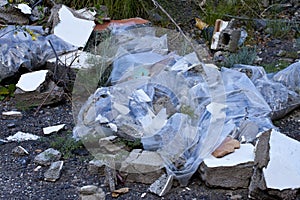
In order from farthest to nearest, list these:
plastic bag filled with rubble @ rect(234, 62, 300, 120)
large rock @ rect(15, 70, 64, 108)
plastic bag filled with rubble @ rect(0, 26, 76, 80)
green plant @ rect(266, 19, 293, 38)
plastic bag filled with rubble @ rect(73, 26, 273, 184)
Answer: green plant @ rect(266, 19, 293, 38) < plastic bag filled with rubble @ rect(0, 26, 76, 80) < large rock @ rect(15, 70, 64, 108) < plastic bag filled with rubble @ rect(234, 62, 300, 120) < plastic bag filled with rubble @ rect(73, 26, 273, 184)

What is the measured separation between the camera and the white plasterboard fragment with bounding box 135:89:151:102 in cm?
386

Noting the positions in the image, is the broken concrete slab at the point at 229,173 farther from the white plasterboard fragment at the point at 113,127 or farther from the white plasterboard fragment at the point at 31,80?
the white plasterboard fragment at the point at 31,80

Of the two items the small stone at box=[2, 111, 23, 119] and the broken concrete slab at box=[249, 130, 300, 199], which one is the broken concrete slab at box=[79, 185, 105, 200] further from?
the small stone at box=[2, 111, 23, 119]

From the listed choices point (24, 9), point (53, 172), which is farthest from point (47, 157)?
point (24, 9)

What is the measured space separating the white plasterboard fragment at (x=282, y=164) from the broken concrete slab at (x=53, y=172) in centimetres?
113

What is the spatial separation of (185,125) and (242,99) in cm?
67

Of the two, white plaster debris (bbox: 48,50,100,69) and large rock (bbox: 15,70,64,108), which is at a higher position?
white plaster debris (bbox: 48,50,100,69)

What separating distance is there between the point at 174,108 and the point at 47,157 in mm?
839

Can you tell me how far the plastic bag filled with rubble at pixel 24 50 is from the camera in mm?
4785

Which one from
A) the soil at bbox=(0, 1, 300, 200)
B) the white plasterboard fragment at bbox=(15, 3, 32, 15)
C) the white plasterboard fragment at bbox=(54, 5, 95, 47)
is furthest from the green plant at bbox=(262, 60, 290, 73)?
the white plasterboard fragment at bbox=(15, 3, 32, 15)

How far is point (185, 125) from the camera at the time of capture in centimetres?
357

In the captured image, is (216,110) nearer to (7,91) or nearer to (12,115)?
(12,115)

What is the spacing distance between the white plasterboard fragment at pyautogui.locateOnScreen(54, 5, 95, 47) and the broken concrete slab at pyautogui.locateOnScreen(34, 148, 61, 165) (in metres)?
1.85

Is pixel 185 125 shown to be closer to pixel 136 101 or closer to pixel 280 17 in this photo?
pixel 136 101
